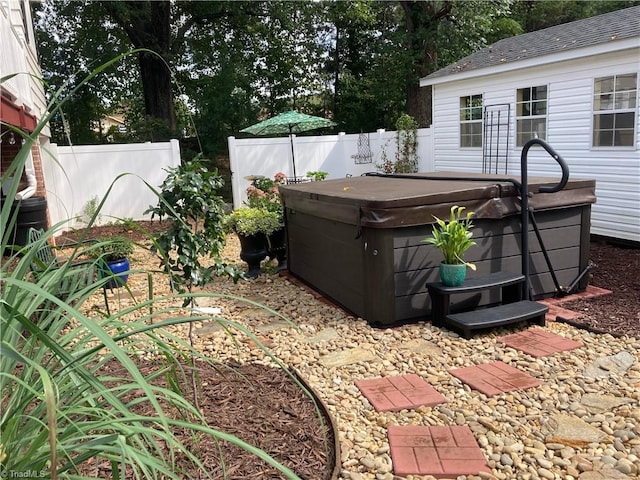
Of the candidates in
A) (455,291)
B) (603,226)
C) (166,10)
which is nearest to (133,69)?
(166,10)

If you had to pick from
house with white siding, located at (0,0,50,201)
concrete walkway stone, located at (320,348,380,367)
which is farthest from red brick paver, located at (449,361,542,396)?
house with white siding, located at (0,0,50,201)

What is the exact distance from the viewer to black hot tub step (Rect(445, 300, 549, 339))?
3551 mm

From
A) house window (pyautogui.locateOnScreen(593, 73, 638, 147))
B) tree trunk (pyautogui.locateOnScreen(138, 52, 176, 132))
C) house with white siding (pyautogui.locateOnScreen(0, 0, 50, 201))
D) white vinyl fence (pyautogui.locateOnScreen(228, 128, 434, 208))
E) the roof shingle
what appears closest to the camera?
house with white siding (pyautogui.locateOnScreen(0, 0, 50, 201))

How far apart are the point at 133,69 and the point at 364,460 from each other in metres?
19.4

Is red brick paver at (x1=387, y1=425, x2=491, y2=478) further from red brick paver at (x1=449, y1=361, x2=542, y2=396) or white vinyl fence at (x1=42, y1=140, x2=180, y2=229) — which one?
white vinyl fence at (x1=42, y1=140, x2=180, y2=229)

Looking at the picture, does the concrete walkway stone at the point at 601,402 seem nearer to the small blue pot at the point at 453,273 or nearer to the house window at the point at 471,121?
the small blue pot at the point at 453,273

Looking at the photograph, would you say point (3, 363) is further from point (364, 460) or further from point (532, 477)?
point (532, 477)

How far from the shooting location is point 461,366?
316 centimetres

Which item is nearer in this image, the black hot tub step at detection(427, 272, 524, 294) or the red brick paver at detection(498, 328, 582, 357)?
the red brick paver at detection(498, 328, 582, 357)

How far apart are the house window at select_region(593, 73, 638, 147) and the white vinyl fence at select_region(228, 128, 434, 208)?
4.97 meters

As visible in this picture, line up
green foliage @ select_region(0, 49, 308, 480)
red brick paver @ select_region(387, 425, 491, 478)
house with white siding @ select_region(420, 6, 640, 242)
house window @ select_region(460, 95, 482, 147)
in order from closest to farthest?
green foliage @ select_region(0, 49, 308, 480) < red brick paver @ select_region(387, 425, 491, 478) < house with white siding @ select_region(420, 6, 640, 242) < house window @ select_region(460, 95, 482, 147)

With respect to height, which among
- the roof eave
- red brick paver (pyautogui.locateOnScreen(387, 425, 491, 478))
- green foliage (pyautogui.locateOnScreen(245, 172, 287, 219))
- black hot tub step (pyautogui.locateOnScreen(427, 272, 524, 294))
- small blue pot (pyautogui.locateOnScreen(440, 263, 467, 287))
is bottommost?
red brick paver (pyautogui.locateOnScreen(387, 425, 491, 478))

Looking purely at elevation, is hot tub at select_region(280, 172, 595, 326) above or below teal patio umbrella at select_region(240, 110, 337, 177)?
below

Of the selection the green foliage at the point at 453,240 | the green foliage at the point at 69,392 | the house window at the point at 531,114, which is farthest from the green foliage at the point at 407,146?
the green foliage at the point at 69,392
